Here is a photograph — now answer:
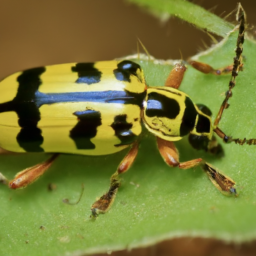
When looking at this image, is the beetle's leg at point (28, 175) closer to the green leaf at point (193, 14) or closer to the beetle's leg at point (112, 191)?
the beetle's leg at point (112, 191)

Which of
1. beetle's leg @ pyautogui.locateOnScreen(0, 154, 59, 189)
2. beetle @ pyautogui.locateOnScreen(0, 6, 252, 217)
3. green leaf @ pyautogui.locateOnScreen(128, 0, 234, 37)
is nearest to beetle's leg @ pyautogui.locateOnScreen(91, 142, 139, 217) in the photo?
beetle @ pyautogui.locateOnScreen(0, 6, 252, 217)

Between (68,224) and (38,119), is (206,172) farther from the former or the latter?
(38,119)

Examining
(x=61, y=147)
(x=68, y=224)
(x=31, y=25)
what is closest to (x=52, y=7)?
(x=31, y=25)

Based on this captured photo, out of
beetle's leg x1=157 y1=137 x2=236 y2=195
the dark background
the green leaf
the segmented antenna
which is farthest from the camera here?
the dark background

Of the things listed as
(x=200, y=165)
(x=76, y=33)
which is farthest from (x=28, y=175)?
(x=76, y=33)

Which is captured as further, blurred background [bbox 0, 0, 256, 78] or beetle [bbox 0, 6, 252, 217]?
blurred background [bbox 0, 0, 256, 78]

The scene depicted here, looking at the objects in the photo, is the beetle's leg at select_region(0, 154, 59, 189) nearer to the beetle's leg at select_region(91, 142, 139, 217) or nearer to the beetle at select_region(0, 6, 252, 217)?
the beetle at select_region(0, 6, 252, 217)
